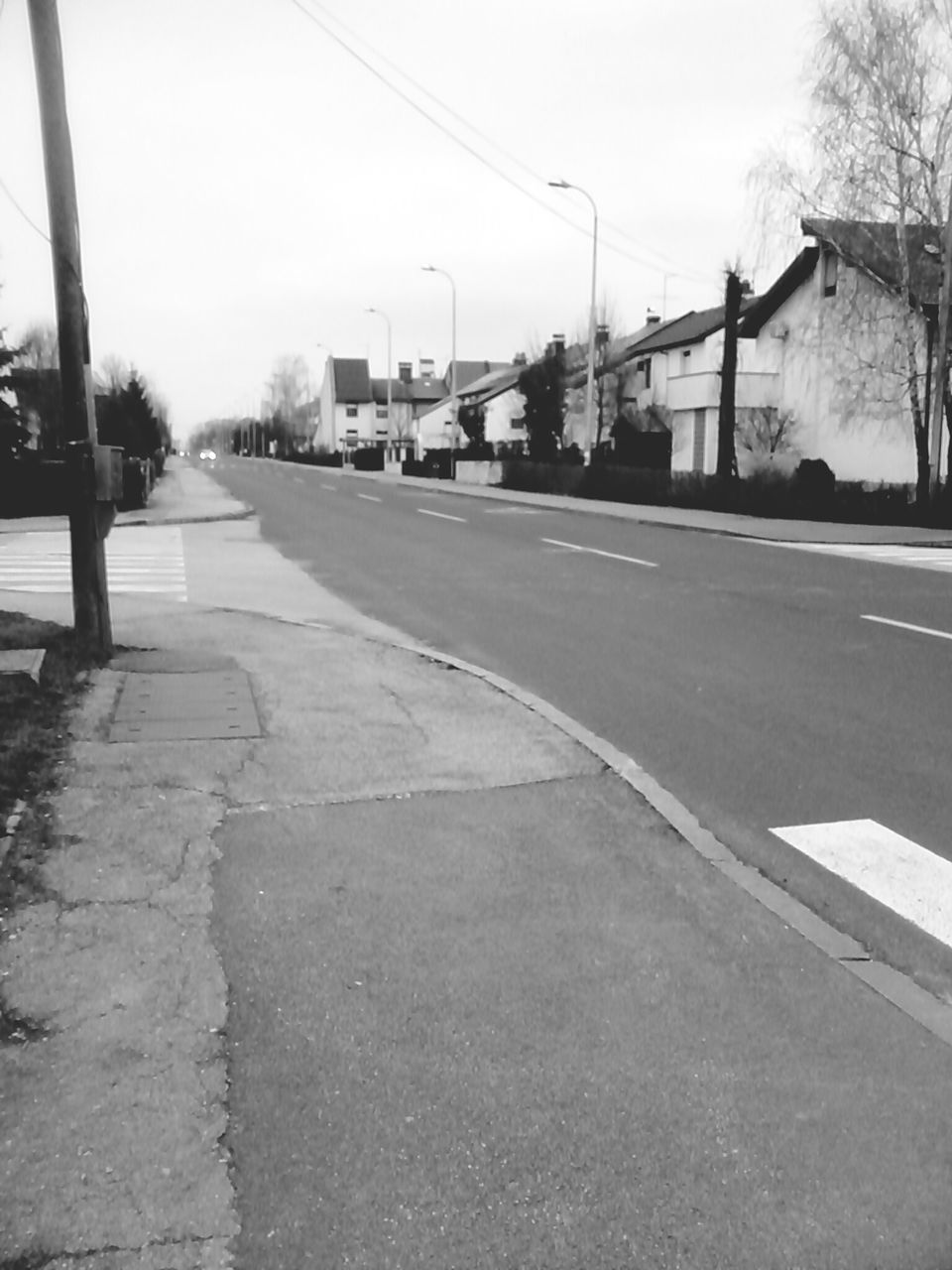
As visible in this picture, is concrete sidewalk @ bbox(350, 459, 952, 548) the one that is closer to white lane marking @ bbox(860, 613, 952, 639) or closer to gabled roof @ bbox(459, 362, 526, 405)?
white lane marking @ bbox(860, 613, 952, 639)

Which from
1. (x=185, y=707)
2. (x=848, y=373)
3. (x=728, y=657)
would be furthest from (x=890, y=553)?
(x=185, y=707)

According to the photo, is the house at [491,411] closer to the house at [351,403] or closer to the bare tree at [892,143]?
the house at [351,403]

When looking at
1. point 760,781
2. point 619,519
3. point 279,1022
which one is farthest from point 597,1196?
point 619,519

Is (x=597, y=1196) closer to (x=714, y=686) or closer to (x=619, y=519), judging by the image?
(x=714, y=686)

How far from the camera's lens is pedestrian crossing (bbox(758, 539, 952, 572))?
59.0ft

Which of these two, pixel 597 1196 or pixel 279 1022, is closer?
pixel 597 1196

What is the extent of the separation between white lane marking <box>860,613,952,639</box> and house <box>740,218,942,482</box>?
15.7m

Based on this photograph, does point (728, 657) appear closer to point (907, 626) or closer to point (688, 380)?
point (907, 626)

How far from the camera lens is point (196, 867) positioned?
4.63 meters

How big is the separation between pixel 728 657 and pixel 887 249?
20942 millimetres

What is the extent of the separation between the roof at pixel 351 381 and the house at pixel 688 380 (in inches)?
2724

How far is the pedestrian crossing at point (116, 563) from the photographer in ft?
47.0

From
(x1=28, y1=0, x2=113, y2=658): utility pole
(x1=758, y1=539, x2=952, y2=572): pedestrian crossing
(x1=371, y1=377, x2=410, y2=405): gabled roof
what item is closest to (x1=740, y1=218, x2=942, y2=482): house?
(x1=758, y1=539, x2=952, y2=572): pedestrian crossing

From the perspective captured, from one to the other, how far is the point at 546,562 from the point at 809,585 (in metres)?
3.96
